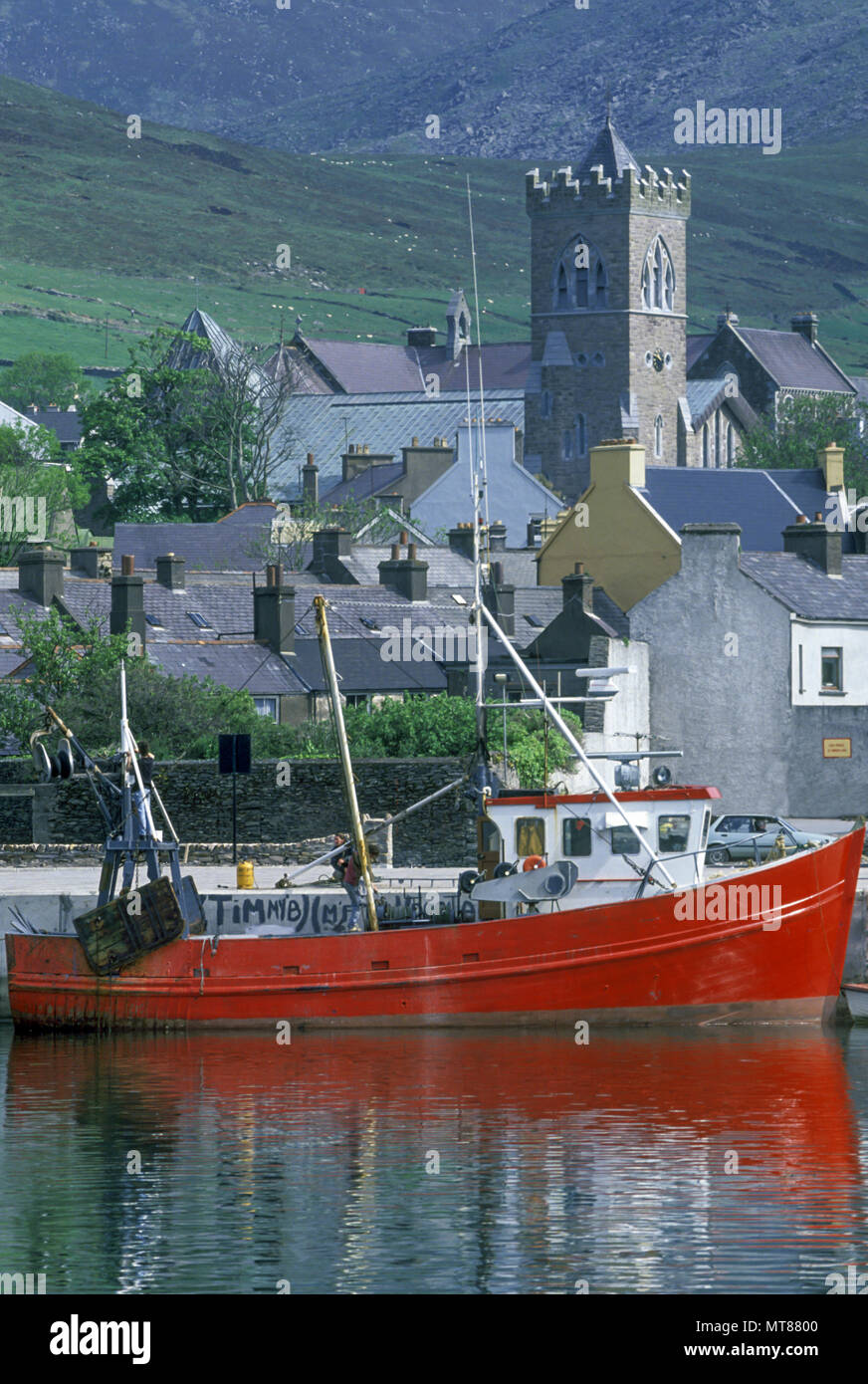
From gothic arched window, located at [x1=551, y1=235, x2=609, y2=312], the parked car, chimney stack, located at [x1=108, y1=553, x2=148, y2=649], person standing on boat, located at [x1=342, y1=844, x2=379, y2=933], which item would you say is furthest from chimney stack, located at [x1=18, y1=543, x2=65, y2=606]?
gothic arched window, located at [x1=551, y1=235, x2=609, y2=312]

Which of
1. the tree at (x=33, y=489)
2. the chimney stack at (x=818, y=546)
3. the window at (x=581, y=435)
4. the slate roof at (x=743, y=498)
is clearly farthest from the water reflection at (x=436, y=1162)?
the window at (x=581, y=435)

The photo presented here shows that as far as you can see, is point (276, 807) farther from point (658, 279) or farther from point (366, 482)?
point (658, 279)

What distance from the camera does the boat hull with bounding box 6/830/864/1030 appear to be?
35781 millimetres

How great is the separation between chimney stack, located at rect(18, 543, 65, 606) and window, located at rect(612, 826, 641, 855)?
33296 millimetres

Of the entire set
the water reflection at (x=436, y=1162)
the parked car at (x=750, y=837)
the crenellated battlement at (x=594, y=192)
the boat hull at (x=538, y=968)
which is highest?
the crenellated battlement at (x=594, y=192)

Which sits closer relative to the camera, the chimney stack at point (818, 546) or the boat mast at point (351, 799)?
the boat mast at point (351, 799)

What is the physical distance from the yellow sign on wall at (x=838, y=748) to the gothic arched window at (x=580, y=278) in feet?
360

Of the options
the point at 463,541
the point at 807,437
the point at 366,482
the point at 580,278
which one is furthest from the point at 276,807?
the point at 580,278

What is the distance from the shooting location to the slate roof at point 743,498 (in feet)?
244

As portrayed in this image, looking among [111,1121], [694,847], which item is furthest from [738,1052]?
[111,1121]

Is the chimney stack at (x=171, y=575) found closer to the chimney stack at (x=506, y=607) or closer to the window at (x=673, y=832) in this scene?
the chimney stack at (x=506, y=607)
